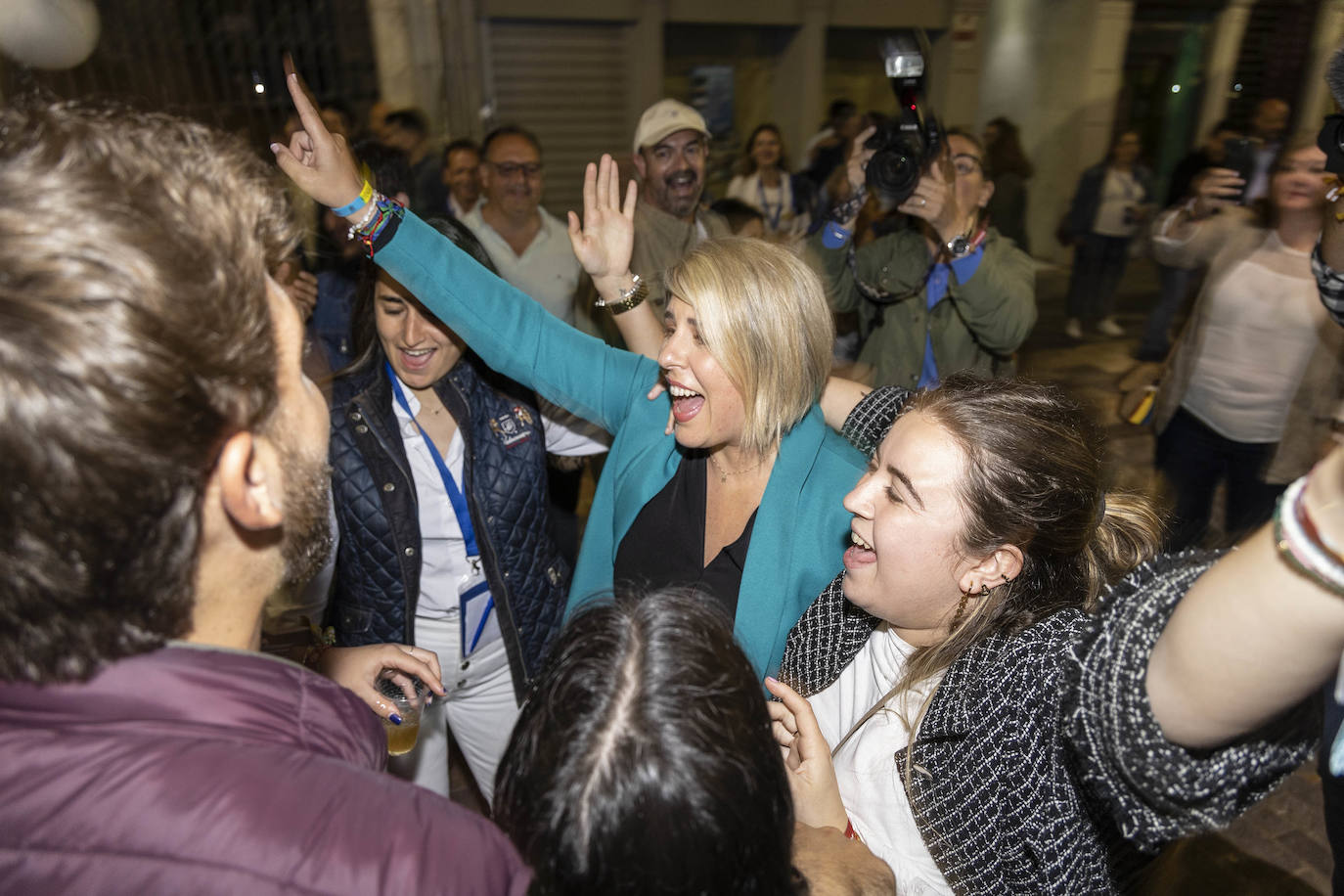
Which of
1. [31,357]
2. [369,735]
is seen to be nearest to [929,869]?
[369,735]

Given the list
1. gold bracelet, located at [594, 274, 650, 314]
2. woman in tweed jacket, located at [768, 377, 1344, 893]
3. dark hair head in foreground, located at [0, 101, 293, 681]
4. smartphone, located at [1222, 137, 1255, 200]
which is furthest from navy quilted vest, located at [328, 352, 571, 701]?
smartphone, located at [1222, 137, 1255, 200]

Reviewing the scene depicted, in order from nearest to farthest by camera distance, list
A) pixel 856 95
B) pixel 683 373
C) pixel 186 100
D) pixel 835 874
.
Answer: pixel 835 874
pixel 683 373
pixel 186 100
pixel 856 95

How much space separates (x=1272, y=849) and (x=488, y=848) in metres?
3.04

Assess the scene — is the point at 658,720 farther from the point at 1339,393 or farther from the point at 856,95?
the point at 856,95

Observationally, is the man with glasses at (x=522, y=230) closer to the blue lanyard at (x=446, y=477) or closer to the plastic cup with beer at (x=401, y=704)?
the blue lanyard at (x=446, y=477)

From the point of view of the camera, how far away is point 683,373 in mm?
1980

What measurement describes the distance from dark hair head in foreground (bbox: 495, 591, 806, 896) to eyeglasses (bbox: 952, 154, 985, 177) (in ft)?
11.3

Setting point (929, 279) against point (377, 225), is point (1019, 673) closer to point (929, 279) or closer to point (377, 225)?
point (377, 225)

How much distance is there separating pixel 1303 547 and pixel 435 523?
1.83m

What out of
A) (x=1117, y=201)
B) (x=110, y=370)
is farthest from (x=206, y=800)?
(x=1117, y=201)

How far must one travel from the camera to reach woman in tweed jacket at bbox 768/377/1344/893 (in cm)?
88

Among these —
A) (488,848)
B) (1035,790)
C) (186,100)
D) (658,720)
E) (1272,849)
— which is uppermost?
(186,100)

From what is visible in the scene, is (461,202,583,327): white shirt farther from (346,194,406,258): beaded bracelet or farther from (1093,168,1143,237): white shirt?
(1093,168,1143,237): white shirt

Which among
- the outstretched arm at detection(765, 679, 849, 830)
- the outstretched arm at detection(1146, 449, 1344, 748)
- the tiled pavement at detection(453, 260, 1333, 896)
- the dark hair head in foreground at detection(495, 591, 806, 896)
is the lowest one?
the tiled pavement at detection(453, 260, 1333, 896)
